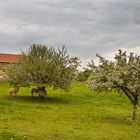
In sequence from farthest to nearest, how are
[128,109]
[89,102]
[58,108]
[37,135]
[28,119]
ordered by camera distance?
[89,102], [128,109], [58,108], [28,119], [37,135]

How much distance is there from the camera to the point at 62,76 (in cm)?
5909

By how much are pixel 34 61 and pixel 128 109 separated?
549 inches

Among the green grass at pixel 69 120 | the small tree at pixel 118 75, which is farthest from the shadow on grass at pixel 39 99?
the small tree at pixel 118 75

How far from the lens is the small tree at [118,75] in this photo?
3894cm

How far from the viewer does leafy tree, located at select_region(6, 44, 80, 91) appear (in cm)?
5809

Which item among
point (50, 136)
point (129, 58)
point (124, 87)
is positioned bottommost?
point (50, 136)

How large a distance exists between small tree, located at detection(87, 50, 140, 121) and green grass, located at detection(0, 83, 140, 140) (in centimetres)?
295

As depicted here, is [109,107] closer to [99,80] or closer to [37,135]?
[99,80]

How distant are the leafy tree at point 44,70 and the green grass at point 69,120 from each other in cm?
225

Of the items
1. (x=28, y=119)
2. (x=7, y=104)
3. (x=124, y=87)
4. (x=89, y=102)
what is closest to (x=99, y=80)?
(x=124, y=87)

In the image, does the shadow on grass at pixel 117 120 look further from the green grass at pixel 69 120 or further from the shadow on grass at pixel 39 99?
the shadow on grass at pixel 39 99

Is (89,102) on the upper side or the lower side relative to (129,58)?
lower

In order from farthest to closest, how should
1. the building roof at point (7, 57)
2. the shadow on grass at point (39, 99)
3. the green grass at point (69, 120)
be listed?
1. the building roof at point (7, 57)
2. the shadow on grass at point (39, 99)
3. the green grass at point (69, 120)

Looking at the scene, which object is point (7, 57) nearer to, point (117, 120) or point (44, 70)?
point (44, 70)
